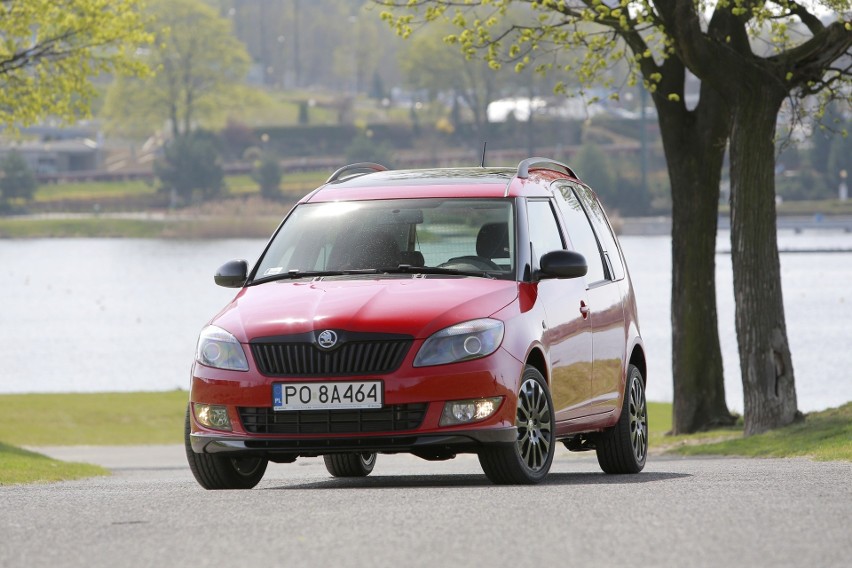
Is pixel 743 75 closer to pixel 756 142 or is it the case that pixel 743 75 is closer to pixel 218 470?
pixel 756 142

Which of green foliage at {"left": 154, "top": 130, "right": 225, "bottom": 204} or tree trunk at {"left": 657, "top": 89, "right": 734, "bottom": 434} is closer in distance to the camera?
tree trunk at {"left": 657, "top": 89, "right": 734, "bottom": 434}

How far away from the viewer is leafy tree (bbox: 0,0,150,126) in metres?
26.2

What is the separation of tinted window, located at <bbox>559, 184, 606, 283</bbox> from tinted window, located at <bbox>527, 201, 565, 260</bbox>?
0.22 metres

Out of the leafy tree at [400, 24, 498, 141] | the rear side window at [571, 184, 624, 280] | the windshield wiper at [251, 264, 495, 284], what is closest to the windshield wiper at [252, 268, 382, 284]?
the windshield wiper at [251, 264, 495, 284]

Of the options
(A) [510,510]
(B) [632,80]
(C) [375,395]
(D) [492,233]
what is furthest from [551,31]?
(A) [510,510]

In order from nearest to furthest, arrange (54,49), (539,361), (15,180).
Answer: (539,361) → (54,49) → (15,180)

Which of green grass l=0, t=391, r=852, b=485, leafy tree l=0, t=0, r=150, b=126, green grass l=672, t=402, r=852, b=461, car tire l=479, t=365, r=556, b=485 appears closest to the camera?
car tire l=479, t=365, r=556, b=485

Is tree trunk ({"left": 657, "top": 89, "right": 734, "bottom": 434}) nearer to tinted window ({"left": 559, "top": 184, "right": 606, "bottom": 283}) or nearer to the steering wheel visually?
tinted window ({"left": 559, "top": 184, "right": 606, "bottom": 283})

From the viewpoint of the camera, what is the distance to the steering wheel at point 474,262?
997 centimetres

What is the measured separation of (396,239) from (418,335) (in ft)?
4.21

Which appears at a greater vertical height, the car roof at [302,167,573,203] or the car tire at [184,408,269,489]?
the car roof at [302,167,573,203]

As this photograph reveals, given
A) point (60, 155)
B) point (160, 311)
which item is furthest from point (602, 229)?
point (60, 155)

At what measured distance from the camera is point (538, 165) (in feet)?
36.9

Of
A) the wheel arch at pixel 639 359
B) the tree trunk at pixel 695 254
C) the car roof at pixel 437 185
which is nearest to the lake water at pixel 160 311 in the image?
the tree trunk at pixel 695 254
